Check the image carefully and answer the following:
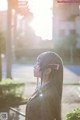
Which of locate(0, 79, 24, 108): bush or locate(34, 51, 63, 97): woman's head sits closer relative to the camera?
locate(34, 51, 63, 97): woman's head

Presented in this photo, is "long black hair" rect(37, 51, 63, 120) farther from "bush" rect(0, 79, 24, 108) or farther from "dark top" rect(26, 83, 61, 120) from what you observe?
"bush" rect(0, 79, 24, 108)

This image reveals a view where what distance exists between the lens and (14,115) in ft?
28.5

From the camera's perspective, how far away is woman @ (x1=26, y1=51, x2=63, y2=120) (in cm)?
258

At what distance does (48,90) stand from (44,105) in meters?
0.12

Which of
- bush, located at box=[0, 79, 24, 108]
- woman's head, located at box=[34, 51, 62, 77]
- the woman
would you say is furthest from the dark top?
bush, located at box=[0, 79, 24, 108]

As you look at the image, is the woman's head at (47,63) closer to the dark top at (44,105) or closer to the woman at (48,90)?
the woman at (48,90)

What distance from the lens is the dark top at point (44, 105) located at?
256 centimetres

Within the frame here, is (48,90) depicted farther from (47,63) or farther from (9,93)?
(9,93)

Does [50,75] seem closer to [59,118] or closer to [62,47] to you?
[59,118]

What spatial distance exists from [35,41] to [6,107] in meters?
45.0

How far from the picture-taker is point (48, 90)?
2613mm

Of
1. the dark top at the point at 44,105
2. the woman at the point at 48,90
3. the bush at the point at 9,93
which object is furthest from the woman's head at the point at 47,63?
the bush at the point at 9,93

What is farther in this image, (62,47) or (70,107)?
(62,47)

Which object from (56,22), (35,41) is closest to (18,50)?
(56,22)
